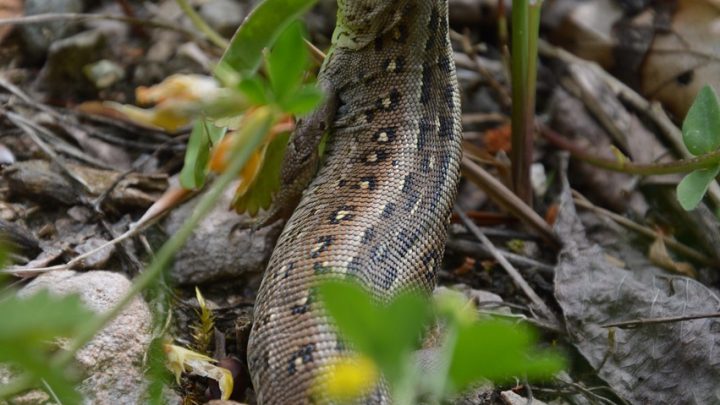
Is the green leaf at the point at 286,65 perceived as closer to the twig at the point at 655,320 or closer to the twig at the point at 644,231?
the twig at the point at 655,320

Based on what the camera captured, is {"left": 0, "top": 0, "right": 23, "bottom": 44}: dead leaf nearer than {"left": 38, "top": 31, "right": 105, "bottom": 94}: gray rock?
No

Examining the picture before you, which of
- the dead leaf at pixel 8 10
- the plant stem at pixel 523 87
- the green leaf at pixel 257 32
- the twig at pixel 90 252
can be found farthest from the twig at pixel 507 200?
the dead leaf at pixel 8 10

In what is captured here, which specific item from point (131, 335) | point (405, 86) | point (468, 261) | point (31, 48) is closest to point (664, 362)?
point (468, 261)

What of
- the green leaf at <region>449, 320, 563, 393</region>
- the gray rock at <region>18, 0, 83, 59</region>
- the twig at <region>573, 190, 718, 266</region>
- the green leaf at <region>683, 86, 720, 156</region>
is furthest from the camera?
the gray rock at <region>18, 0, 83, 59</region>

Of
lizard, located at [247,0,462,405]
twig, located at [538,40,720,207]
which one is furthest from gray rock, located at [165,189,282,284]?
twig, located at [538,40,720,207]

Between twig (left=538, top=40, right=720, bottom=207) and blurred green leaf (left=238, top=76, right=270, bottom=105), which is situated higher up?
blurred green leaf (left=238, top=76, right=270, bottom=105)

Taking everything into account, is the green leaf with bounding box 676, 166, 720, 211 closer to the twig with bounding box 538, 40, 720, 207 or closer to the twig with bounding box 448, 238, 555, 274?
the twig with bounding box 448, 238, 555, 274
